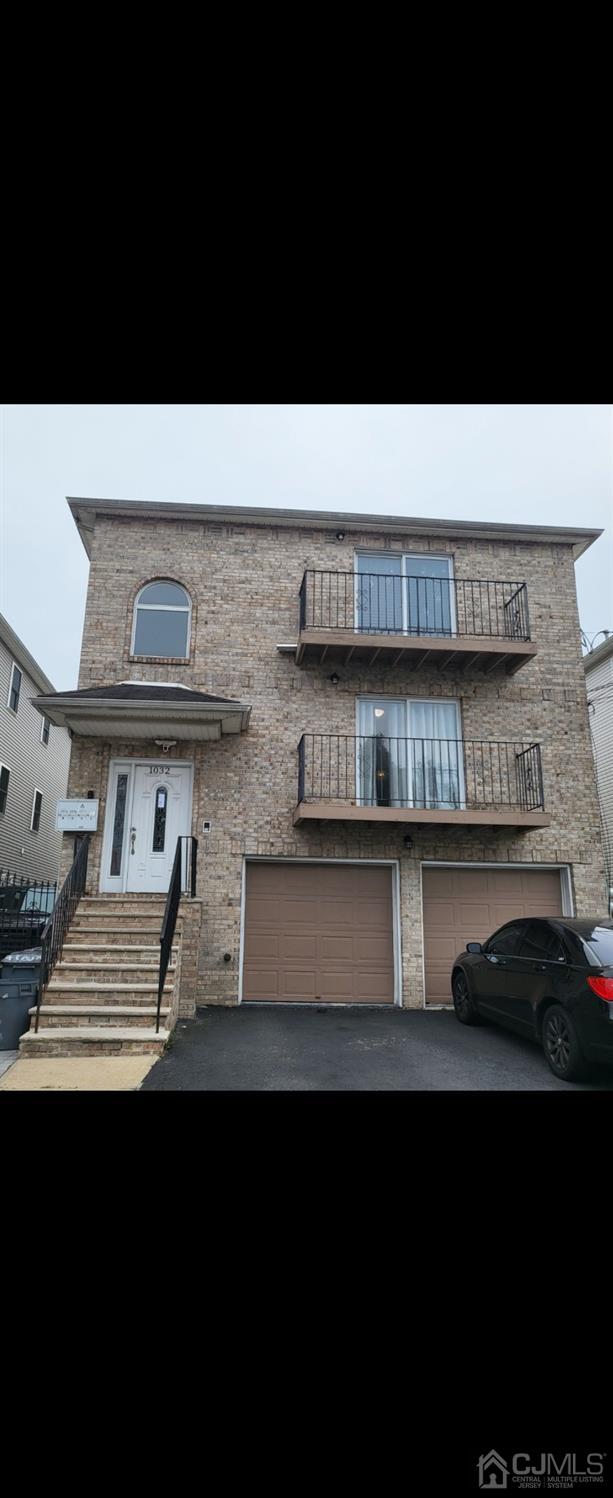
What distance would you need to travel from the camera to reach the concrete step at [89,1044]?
589 centimetres

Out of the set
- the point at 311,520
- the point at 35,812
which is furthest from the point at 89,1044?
the point at 35,812

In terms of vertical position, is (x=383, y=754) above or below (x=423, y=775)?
above

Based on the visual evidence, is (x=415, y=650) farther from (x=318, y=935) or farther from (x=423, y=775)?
(x=318, y=935)

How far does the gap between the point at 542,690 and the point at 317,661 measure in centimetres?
304

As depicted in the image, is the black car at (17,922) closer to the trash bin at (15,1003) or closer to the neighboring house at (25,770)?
the trash bin at (15,1003)

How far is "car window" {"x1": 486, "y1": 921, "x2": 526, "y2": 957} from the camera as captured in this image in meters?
6.55

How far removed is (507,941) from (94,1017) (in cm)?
368

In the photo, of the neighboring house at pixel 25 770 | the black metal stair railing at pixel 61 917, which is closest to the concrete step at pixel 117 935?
the black metal stair railing at pixel 61 917

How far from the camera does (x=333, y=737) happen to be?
9.37 metres
